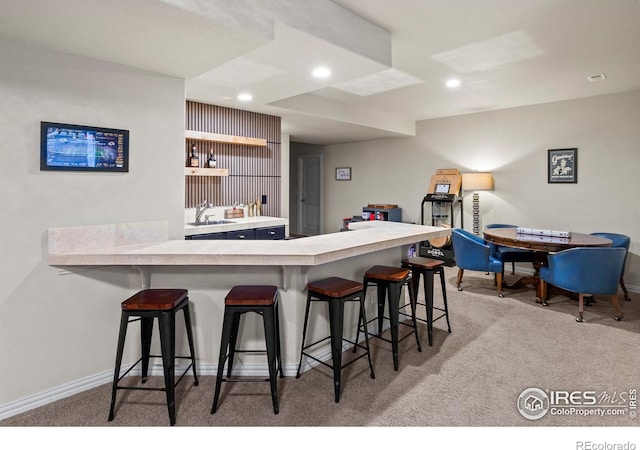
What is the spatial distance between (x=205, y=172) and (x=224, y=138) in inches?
20.4

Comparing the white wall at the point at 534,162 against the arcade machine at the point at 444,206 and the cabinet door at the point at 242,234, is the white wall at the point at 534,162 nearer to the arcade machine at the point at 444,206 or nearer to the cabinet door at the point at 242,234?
the arcade machine at the point at 444,206

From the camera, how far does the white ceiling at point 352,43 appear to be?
Answer: 1985mm

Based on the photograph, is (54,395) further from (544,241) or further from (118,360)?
(544,241)

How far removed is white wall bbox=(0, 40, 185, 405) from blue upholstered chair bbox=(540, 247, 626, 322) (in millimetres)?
3832

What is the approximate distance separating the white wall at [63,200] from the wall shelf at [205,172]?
67.1 inches

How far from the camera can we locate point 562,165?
213 inches

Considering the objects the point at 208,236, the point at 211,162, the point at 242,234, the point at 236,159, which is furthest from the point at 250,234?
the point at 236,159

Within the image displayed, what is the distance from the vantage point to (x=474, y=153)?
20.7ft

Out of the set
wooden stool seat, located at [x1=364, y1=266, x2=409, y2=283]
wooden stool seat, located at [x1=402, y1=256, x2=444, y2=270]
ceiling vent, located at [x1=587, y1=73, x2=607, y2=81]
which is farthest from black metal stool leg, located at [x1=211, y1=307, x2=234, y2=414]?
ceiling vent, located at [x1=587, y1=73, x2=607, y2=81]

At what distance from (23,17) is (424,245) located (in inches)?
243

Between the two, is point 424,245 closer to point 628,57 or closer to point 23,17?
point 628,57

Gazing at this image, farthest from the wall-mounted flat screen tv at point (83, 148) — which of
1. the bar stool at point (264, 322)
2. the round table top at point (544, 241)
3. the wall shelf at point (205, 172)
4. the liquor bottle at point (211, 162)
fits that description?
the round table top at point (544, 241)

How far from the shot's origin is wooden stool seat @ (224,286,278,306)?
222cm
